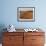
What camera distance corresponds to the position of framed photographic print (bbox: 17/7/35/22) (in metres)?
4.30

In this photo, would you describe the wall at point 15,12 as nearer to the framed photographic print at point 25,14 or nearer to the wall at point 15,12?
the wall at point 15,12

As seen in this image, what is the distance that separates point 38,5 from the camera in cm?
433

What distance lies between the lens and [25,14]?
4.34 meters

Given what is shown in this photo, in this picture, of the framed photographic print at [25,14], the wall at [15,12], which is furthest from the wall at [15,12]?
the framed photographic print at [25,14]

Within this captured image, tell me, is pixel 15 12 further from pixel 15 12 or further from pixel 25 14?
pixel 25 14

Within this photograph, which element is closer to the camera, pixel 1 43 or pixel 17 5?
pixel 1 43

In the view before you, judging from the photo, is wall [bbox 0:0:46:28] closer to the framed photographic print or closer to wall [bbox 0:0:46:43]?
wall [bbox 0:0:46:43]

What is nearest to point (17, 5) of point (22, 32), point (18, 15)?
point (18, 15)

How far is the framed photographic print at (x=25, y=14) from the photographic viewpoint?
4.30 m

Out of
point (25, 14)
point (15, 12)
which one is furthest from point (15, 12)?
point (25, 14)

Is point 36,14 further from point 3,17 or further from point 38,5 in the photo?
point 3,17

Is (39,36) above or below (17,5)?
below

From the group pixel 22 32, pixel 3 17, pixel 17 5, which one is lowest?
pixel 22 32

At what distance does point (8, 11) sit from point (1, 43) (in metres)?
1.09
